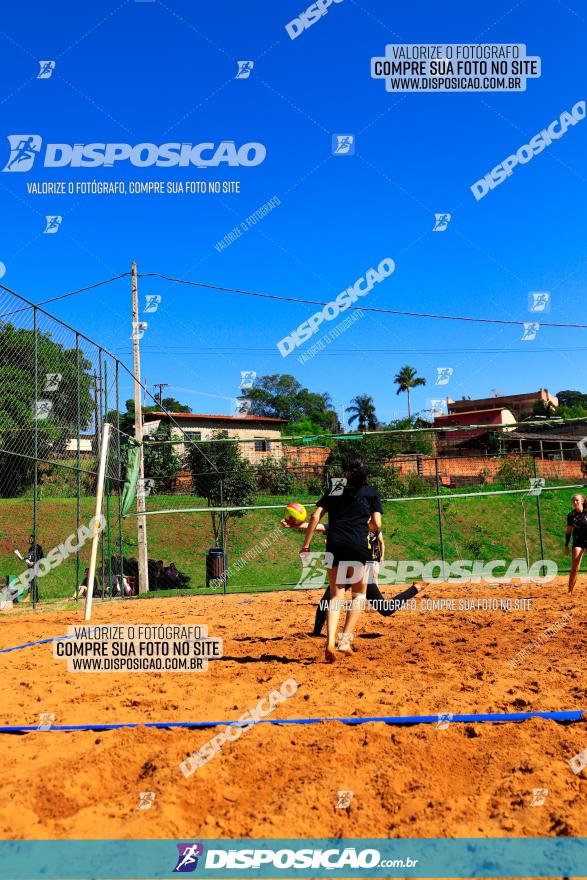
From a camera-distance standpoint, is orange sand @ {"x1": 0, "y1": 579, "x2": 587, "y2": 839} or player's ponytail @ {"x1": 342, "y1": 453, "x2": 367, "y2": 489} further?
player's ponytail @ {"x1": 342, "y1": 453, "x2": 367, "y2": 489}

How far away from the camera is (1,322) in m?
11.7

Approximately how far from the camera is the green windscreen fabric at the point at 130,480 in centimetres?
1631

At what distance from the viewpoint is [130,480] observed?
16484 millimetres

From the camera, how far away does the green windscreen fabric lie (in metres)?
16.3

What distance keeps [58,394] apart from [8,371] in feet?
5.07

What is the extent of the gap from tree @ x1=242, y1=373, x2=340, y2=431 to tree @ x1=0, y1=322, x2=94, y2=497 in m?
74.5

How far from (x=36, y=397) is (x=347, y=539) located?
25.1 ft

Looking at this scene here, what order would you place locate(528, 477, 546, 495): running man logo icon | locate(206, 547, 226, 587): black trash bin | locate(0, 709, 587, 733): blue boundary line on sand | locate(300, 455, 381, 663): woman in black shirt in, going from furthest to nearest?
locate(206, 547, 226, 587): black trash bin < locate(528, 477, 546, 495): running man logo icon < locate(300, 455, 381, 663): woman in black shirt < locate(0, 709, 587, 733): blue boundary line on sand

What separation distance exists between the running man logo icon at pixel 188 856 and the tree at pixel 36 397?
8.94 meters

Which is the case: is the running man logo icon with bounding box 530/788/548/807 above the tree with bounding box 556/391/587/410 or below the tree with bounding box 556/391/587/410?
below

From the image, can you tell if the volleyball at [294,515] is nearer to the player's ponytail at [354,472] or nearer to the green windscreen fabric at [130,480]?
the player's ponytail at [354,472]

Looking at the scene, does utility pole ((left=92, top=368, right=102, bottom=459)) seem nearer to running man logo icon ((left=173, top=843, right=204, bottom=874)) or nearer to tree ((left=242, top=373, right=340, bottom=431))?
running man logo icon ((left=173, top=843, right=204, bottom=874))

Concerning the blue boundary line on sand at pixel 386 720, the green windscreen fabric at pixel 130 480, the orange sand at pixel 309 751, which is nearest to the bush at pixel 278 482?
the green windscreen fabric at pixel 130 480

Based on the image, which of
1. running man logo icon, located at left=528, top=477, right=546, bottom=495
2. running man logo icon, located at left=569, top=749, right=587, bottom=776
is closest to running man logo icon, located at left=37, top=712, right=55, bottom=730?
running man logo icon, located at left=569, top=749, right=587, bottom=776
